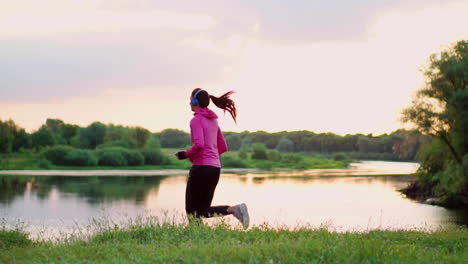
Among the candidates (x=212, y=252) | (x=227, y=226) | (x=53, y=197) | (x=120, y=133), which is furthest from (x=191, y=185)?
(x=120, y=133)

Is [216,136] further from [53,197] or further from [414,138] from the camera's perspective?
[414,138]

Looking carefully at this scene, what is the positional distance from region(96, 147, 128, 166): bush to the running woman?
2408 inches

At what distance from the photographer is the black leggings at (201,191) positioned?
27.1 feet

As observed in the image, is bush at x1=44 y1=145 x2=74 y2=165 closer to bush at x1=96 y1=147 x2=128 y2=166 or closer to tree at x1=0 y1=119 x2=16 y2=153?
tree at x1=0 y1=119 x2=16 y2=153

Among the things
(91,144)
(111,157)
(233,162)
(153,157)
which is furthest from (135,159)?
(233,162)

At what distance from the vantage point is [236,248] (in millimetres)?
6094

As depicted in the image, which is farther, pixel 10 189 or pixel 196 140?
pixel 10 189

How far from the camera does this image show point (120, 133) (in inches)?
3233

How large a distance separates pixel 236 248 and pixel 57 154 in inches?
2507

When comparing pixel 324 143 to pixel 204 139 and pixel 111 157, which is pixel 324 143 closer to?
pixel 111 157

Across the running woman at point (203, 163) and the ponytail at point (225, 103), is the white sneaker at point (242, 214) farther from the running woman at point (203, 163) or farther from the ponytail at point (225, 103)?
the ponytail at point (225, 103)

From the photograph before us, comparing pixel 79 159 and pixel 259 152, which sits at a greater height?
pixel 259 152

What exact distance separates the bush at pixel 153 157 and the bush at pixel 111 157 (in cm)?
326

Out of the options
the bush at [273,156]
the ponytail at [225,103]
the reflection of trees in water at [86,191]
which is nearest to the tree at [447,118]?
the reflection of trees in water at [86,191]
